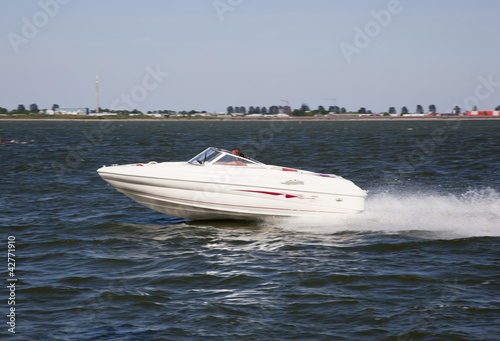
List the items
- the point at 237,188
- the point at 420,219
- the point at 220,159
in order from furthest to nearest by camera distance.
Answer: the point at 420,219 < the point at 220,159 < the point at 237,188

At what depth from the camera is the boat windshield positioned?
12805 millimetres

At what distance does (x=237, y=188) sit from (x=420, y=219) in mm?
4655

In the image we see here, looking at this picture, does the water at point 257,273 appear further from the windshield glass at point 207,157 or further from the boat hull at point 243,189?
the windshield glass at point 207,157

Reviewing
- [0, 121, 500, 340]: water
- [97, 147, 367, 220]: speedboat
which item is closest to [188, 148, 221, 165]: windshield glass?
[97, 147, 367, 220]: speedboat

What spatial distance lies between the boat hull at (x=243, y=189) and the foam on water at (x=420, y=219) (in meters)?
0.29

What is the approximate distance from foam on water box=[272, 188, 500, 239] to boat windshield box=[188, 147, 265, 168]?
5.22ft

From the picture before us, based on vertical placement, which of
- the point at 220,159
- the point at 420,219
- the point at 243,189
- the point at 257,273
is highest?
the point at 220,159

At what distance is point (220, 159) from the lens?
12.8 metres

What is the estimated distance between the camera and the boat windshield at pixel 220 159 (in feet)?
42.0

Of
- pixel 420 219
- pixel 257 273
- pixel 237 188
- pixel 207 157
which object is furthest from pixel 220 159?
pixel 420 219

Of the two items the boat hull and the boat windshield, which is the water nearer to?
the boat hull

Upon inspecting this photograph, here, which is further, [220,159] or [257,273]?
[220,159]

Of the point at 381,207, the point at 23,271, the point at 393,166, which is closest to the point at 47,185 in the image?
the point at 23,271

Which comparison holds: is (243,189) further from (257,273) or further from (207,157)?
(257,273)
